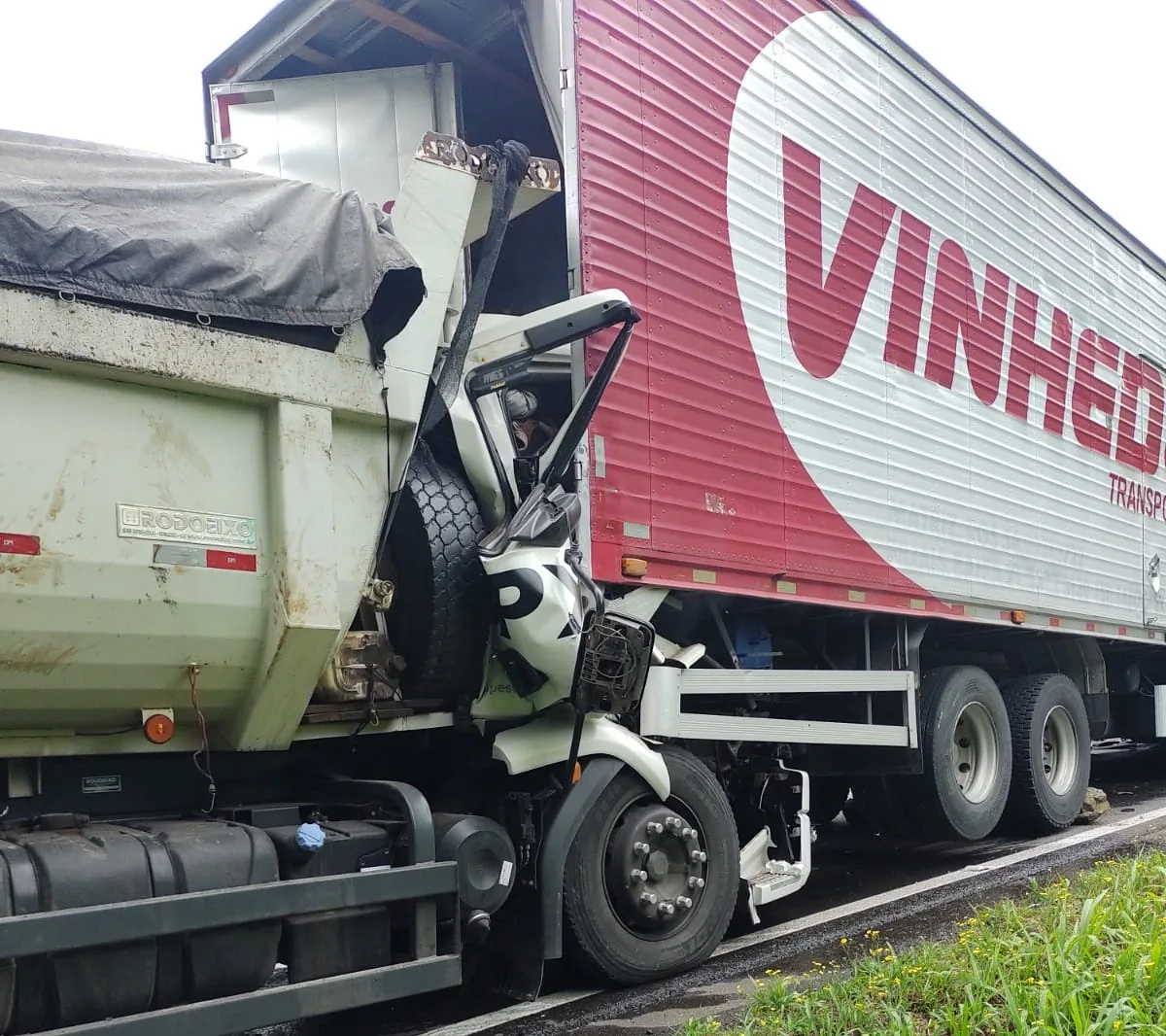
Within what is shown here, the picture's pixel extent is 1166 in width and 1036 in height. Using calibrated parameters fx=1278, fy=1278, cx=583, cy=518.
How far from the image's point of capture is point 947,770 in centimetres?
741

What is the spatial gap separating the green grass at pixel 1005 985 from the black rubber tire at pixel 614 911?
0.36 meters

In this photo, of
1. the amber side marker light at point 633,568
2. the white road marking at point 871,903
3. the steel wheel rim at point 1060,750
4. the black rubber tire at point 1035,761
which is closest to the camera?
the white road marking at point 871,903

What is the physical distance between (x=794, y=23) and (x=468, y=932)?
479 cm

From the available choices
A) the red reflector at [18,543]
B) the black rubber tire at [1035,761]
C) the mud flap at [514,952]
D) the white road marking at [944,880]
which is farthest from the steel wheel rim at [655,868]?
the black rubber tire at [1035,761]

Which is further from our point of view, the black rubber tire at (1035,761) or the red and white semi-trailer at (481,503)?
the black rubber tire at (1035,761)

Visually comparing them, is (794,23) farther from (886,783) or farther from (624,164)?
(886,783)

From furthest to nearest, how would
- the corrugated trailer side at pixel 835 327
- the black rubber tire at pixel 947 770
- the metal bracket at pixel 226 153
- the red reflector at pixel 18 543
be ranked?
the black rubber tire at pixel 947 770, the metal bracket at pixel 226 153, the corrugated trailer side at pixel 835 327, the red reflector at pixel 18 543

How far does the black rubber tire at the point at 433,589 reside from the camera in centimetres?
441

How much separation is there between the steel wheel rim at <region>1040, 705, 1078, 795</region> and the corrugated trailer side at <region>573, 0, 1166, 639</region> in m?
0.68

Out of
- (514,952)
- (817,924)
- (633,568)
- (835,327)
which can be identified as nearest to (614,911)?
(514,952)

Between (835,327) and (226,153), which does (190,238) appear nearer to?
(226,153)

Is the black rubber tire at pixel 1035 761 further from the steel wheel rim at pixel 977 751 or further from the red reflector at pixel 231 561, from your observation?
the red reflector at pixel 231 561

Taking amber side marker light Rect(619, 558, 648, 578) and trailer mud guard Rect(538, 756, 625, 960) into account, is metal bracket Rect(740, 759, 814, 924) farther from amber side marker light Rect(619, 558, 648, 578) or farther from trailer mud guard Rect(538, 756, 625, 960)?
amber side marker light Rect(619, 558, 648, 578)

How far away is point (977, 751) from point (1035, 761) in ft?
1.71
